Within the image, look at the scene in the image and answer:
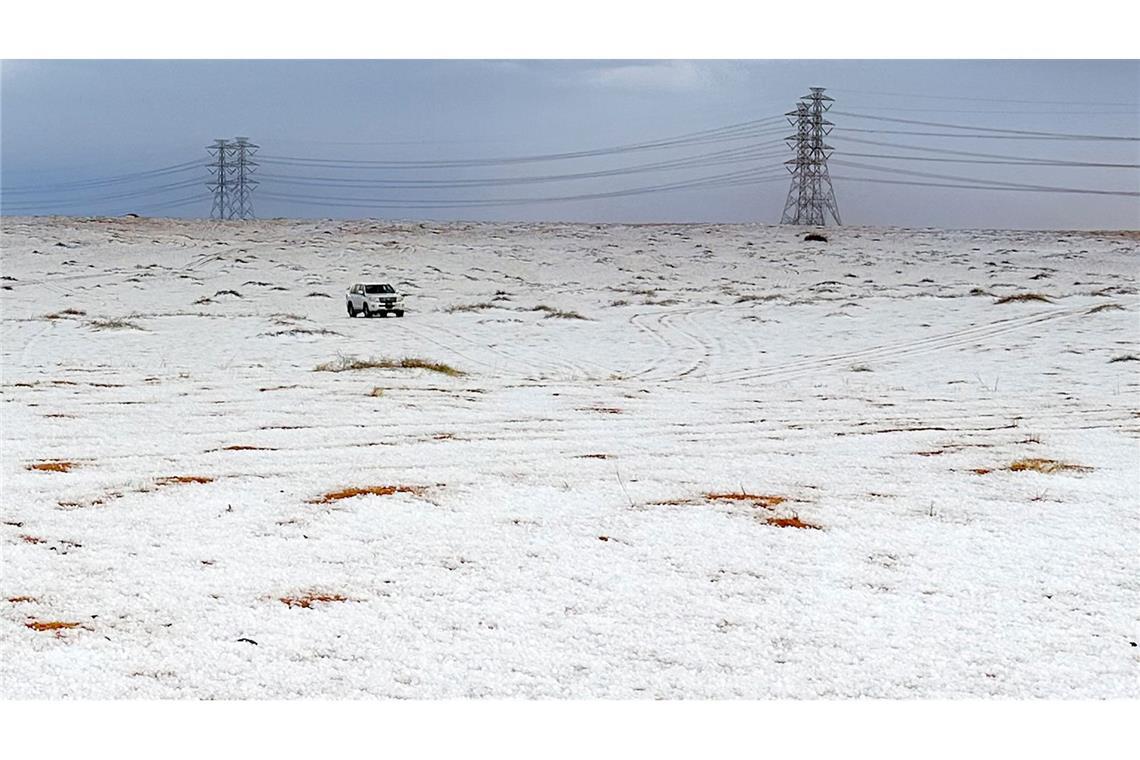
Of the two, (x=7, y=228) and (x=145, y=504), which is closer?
(x=145, y=504)

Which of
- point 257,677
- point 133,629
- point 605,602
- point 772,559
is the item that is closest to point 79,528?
point 133,629

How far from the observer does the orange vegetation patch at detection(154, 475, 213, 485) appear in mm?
5945

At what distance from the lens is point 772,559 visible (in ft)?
15.1

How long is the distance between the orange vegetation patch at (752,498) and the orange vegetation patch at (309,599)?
2.13 metres

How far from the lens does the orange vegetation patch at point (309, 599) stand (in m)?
4.08

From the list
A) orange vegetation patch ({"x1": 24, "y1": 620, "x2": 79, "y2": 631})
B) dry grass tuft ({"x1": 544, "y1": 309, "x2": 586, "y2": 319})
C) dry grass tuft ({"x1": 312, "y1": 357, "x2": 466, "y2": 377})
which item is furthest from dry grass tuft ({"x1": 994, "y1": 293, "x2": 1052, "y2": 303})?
orange vegetation patch ({"x1": 24, "y1": 620, "x2": 79, "y2": 631})

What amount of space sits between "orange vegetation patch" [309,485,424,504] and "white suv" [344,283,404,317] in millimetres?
14474

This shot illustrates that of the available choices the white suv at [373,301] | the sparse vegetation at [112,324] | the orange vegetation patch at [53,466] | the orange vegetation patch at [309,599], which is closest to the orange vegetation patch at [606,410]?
the orange vegetation patch at [53,466]

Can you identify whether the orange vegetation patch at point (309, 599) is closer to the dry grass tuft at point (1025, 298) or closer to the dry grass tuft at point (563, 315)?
the dry grass tuft at point (563, 315)

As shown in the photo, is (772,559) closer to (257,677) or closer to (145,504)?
(257,677)

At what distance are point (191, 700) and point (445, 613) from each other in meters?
0.95

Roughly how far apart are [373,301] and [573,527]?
1552cm

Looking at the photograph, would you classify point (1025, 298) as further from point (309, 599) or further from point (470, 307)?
point (309, 599)

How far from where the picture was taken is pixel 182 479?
6016 mm
